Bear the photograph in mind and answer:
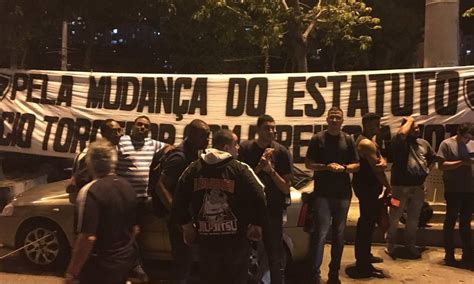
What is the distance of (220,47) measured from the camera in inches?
851

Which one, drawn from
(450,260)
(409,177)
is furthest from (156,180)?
(450,260)

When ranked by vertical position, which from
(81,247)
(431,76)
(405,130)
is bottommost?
(81,247)

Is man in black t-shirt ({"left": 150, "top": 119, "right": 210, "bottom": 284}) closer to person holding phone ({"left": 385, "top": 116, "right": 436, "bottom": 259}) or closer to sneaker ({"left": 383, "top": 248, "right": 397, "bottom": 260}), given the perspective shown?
person holding phone ({"left": 385, "top": 116, "right": 436, "bottom": 259})

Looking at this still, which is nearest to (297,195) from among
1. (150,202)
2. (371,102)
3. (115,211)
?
(150,202)

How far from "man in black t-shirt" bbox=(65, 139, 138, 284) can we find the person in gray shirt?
4.18 meters

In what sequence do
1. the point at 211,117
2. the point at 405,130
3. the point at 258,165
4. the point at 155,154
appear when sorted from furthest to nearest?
the point at 211,117 < the point at 405,130 < the point at 155,154 < the point at 258,165

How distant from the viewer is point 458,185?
6.36 metres

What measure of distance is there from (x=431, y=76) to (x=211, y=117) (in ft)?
9.47

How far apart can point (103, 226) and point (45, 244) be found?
302cm

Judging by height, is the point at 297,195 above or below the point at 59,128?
below

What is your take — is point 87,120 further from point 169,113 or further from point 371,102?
point 371,102

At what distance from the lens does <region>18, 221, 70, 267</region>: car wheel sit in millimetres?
5980

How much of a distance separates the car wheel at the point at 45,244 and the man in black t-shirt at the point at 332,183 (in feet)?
8.71

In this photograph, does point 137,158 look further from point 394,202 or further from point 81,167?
point 394,202
